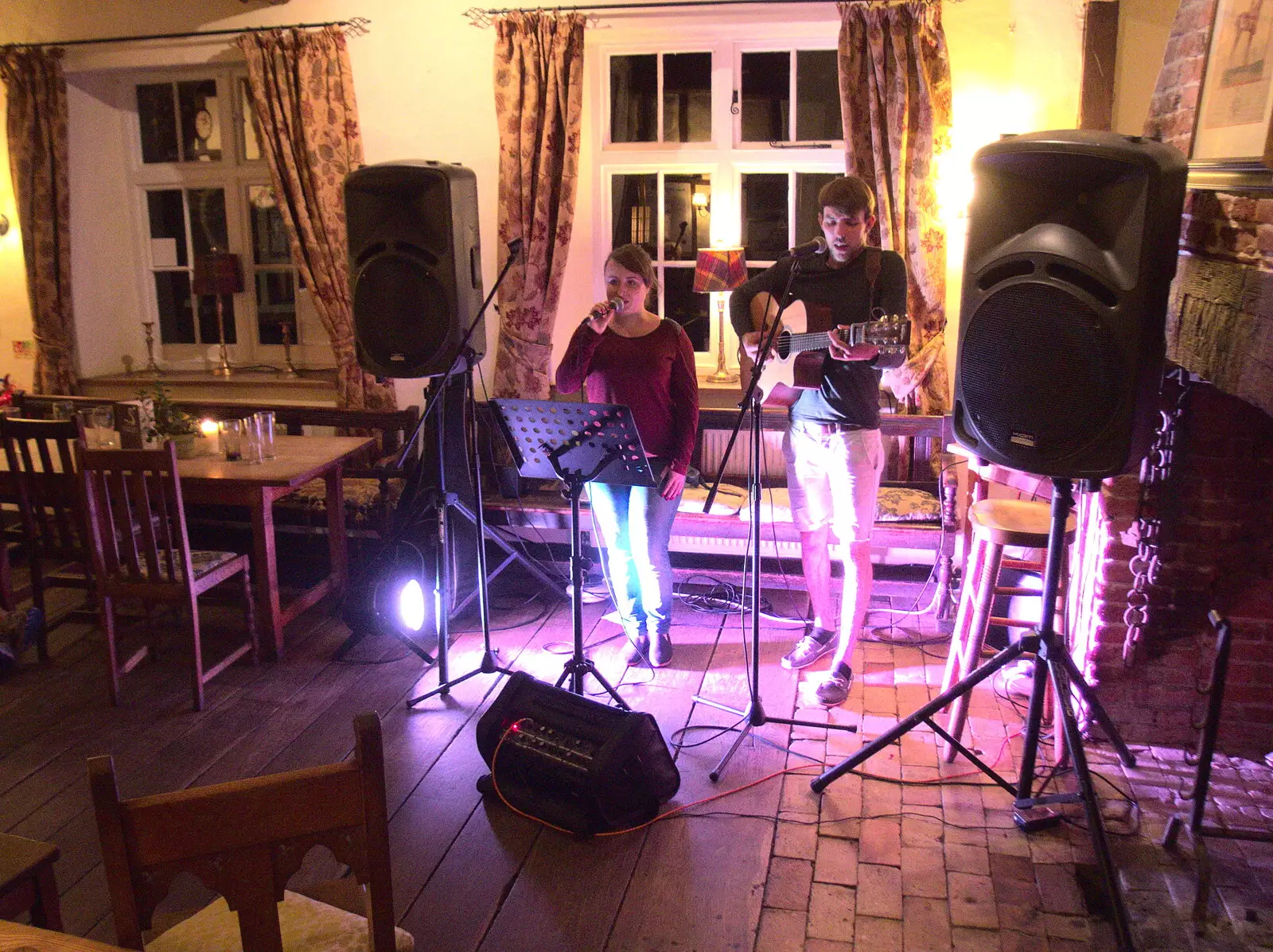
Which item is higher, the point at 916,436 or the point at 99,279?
the point at 99,279

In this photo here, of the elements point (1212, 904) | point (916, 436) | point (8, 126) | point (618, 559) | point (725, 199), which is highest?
point (8, 126)

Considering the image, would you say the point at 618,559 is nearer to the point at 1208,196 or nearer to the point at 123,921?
the point at 1208,196

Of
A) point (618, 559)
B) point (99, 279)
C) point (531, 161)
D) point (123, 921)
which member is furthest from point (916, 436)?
point (99, 279)

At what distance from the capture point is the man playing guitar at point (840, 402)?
118 inches

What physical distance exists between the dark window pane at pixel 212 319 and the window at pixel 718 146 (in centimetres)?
218

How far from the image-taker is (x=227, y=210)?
5.33 m

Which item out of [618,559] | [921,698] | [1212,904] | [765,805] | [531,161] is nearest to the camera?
[1212,904]

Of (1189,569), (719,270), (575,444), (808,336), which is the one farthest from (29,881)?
(719,270)

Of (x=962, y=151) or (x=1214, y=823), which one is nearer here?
(x=1214, y=823)

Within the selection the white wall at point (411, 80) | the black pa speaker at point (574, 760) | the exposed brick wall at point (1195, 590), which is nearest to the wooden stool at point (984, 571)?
the exposed brick wall at point (1195, 590)

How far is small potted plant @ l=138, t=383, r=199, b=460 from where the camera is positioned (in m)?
3.80

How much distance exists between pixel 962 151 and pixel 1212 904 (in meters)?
2.98

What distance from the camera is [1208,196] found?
2.38 m

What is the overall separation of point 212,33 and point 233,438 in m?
2.30
